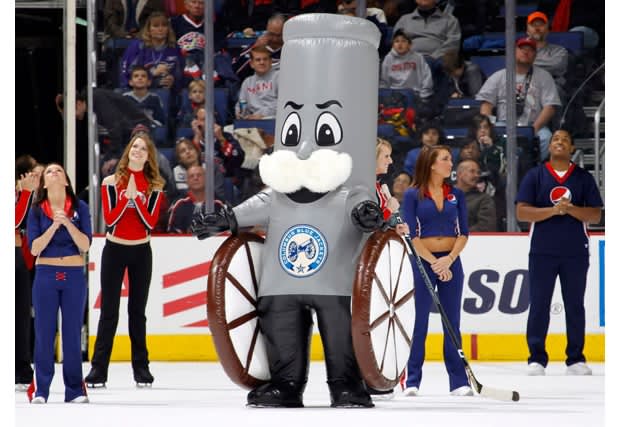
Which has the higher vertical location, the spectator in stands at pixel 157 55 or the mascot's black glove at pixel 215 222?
the spectator in stands at pixel 157 55

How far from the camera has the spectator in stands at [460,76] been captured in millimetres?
10734

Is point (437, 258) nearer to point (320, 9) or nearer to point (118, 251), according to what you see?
point (118, 251)

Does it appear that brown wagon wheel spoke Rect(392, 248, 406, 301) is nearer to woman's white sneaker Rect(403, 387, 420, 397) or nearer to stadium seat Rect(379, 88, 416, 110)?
woman's white sneaker Rect(403, 387, 420, 397)

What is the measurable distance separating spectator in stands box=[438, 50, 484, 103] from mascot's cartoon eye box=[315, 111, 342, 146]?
4912 mm

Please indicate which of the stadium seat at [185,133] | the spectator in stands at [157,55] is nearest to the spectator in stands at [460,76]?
the stadium seat at [185,133]

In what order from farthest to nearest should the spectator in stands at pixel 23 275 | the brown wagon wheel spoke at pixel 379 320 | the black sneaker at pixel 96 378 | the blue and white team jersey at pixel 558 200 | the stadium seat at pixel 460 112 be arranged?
1. the stadium seat at pixel 460 112
2. the blue and white team jersey at pixel 558 200
3. the spectator in stands at pixel 23 275
4. the black sneaker at pixel 96 378
5. the brown wagon wheel spoke at pixel 379 320

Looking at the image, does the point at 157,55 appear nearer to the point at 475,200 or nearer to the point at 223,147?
the point at 223,147

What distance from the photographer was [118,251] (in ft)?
24.6

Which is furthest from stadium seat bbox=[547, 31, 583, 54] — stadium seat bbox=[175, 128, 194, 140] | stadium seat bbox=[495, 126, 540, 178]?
stadium seat bbox=[175, 128, 194, 140]

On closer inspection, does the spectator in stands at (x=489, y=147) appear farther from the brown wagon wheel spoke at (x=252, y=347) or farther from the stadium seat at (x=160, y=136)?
the brown wagon wheel spoke at (x=252, y=347)

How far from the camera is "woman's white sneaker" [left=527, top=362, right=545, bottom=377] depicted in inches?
322

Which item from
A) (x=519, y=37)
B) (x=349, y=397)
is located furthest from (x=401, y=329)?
(x=519, y=37)

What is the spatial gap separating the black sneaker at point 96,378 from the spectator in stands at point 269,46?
13.6 ft
